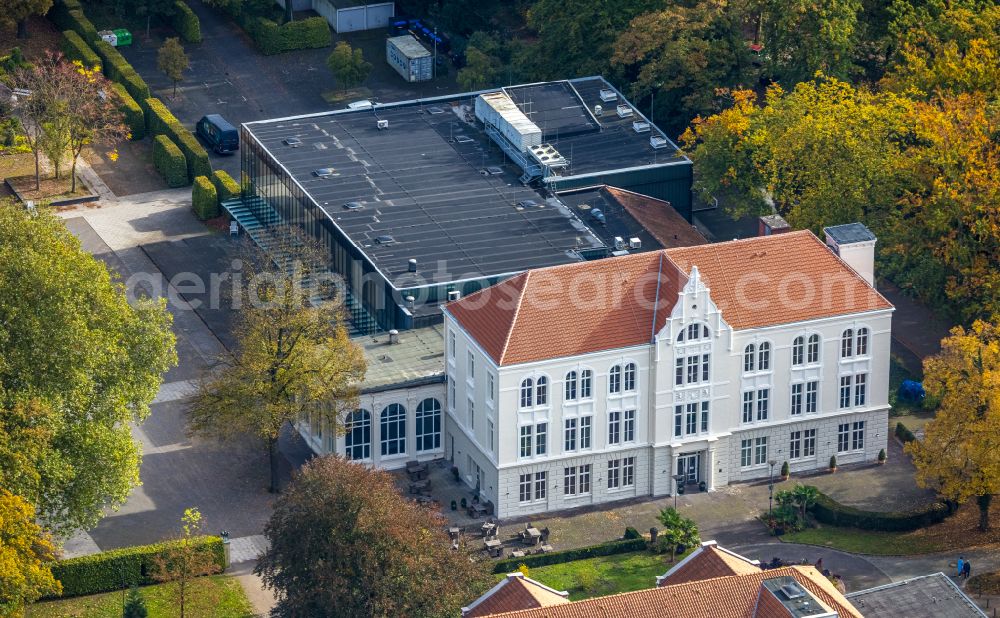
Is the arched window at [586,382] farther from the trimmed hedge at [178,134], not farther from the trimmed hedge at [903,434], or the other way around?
the trimmed hedge at [178,134]

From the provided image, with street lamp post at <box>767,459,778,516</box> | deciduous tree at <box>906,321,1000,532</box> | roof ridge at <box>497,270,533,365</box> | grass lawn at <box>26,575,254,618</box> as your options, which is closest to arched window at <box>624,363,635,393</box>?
roof ridge at <box>497,270,533,365</box>

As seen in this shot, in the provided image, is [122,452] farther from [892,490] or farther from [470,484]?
[892,490]

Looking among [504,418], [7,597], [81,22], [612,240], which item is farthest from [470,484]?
[81,22]

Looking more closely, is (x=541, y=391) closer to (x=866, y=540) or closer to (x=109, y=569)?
(x=866, y=540)

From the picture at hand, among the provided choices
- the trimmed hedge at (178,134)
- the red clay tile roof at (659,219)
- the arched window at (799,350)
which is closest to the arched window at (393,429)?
the red clay tile roof at (659,219)

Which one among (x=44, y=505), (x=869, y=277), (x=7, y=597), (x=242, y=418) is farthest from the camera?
(x=869, y=277)
